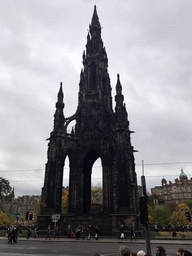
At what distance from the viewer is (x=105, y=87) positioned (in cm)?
4441

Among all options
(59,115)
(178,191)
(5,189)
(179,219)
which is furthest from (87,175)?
(178,191)

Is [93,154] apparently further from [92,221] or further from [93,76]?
[93,76]

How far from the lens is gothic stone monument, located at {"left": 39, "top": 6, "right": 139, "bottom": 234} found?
30281mm

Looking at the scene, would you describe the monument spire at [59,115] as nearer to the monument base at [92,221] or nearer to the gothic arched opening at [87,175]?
the gothic arched opening at [87,175]

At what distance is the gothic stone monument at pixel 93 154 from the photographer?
30281mm

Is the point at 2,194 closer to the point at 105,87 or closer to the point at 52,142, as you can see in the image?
the point at 52,142

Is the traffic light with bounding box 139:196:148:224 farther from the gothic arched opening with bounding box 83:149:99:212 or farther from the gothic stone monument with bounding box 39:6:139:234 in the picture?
the gothic arched opening with bounding box 83:149:99:212

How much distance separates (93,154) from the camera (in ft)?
133

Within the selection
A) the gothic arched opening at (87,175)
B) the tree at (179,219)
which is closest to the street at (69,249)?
the gothic arched opening at (87,175)

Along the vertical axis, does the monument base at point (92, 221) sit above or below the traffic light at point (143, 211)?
below

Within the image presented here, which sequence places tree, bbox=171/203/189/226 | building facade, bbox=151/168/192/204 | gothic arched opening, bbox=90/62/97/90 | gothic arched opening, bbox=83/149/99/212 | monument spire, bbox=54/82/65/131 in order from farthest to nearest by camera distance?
building facade, bbox=151/168/192/204 → tree, bbox=171/203/189/226 → gothic arched opening, bbox=90/62/97/90 → gothic arched opening, bbox=83/149/99/212 → monument spire, bbox=54/82/65/131

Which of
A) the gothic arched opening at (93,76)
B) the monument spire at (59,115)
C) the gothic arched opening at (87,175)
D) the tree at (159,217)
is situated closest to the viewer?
the monument spire at (59,115)

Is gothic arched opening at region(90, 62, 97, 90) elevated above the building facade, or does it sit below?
above

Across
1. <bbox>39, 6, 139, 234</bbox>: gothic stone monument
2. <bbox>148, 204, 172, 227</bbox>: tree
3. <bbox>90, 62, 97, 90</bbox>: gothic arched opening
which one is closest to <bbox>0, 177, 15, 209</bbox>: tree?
<bbox>39, 6, 139, 234</bbox>: gothic stone monument
